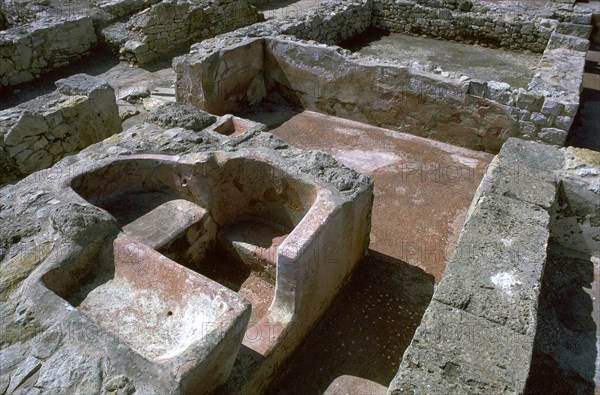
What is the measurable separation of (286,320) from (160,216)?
53.3 inches

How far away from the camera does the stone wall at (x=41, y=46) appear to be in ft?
27.0

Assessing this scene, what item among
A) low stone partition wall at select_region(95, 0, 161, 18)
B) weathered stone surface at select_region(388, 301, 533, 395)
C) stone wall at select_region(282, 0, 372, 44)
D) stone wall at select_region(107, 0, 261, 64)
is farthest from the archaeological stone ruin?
low stone partition wall at select_region(95, 0, 161, 18)

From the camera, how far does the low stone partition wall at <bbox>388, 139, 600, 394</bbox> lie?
234 cm

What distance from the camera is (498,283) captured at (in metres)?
2.82

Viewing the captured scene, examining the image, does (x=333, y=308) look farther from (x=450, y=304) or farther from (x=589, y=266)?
(x=589, y=266)

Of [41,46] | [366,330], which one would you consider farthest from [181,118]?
[41,46]

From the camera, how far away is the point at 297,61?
22.1ft

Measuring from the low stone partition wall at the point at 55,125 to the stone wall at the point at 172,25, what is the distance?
334cm

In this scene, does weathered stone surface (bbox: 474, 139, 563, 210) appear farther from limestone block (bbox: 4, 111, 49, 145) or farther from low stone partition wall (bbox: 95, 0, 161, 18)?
low stone partition wall (bbox: 95, 0, 161, 18)

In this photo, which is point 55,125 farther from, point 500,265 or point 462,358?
point 462,358

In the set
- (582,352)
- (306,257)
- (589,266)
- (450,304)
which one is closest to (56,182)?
(306,257)

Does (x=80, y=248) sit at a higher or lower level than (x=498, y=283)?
higher

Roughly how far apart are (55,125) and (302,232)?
13.2ft

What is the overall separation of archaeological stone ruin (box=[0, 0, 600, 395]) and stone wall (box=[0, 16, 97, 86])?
7.75 feet
